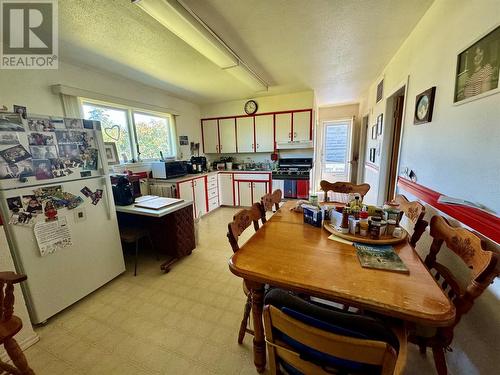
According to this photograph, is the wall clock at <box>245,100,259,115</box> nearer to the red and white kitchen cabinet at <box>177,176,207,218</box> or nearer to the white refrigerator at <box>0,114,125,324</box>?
the red and white kitchen cabinet at <box>177,176,207,218</box>

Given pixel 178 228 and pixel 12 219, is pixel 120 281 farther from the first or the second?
pixel 12 219

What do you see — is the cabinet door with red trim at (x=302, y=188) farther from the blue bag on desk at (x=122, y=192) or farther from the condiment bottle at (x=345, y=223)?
the blue bag on desk at (x=122, y=192)

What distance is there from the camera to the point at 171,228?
244 centimetres

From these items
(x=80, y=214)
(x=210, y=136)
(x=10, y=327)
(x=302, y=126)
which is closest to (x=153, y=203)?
(x=80, y=214)

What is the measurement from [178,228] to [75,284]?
100cm

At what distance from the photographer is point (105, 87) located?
9.21ft

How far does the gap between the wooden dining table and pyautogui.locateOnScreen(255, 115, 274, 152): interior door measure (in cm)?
336

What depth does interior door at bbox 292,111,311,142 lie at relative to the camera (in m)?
4.09

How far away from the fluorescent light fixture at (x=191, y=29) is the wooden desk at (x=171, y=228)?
1.68 m

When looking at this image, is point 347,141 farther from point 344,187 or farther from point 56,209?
point 56,209

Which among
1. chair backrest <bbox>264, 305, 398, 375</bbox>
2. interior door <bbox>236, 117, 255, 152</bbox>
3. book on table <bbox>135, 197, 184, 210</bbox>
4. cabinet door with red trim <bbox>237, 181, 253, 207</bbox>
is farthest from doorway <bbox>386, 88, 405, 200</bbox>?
book on table <bbox>135, 197, 184, 210</bbox>

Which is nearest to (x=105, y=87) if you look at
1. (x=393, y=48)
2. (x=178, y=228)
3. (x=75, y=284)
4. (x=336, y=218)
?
(x=178, y=228)

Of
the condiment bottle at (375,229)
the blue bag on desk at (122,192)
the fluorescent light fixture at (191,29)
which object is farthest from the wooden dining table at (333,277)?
the blue bag on desk at (122,192)

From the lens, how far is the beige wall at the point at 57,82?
78.1 inches
